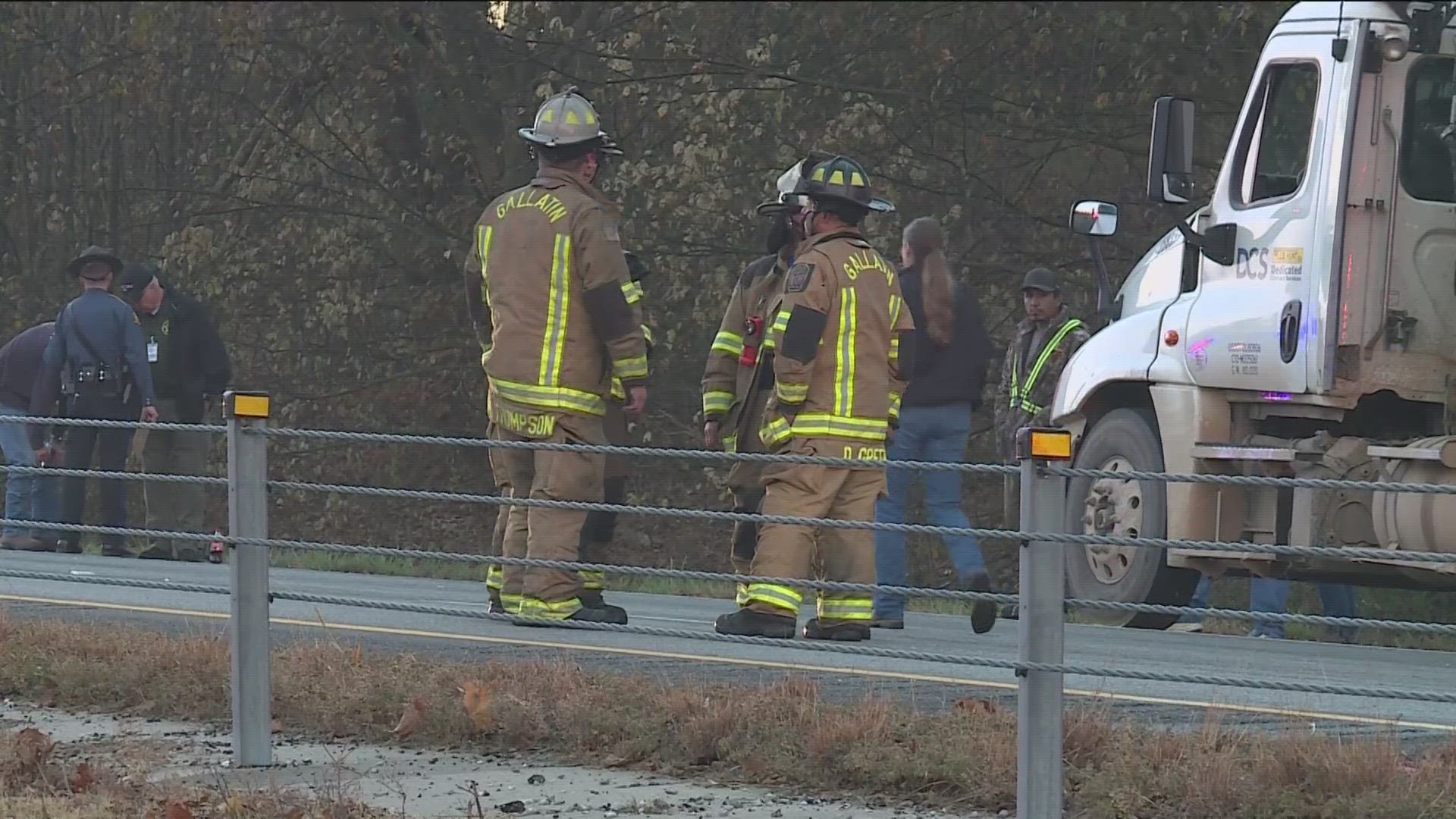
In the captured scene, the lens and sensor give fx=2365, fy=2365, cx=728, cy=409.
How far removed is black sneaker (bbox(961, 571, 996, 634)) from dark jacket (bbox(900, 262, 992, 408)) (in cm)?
99

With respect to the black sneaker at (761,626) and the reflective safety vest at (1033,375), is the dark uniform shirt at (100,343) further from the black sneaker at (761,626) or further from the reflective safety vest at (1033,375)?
the black sneaker at (761,626)

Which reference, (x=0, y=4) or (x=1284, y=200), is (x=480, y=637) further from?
(x=0, y=4)

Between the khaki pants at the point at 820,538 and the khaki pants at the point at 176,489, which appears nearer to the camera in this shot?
the khaki pants at the point at 820,538

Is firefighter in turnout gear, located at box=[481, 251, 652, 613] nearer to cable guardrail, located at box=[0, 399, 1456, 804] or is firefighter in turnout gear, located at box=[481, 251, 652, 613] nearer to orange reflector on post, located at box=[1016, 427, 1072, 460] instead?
cable guardrail, located at box=[0, 399, 1456, 804]

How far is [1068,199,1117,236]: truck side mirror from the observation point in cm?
1090

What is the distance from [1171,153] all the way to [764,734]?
4885 mm

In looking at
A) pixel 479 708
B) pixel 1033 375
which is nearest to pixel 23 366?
pixel 1033 375

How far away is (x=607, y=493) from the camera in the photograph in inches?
406

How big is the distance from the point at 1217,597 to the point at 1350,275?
25.4 feet

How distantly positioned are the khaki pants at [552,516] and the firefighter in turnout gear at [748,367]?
1.68ft

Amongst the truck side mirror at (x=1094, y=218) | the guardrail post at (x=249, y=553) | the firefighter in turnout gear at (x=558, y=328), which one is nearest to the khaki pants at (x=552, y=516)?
the firefighter in turnout gear at (x=558, y=328)

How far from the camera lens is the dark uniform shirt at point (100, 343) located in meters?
15.2

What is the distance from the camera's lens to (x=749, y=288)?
32.1 ft

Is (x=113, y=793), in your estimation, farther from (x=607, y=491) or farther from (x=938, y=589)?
(x=607, y=491)
